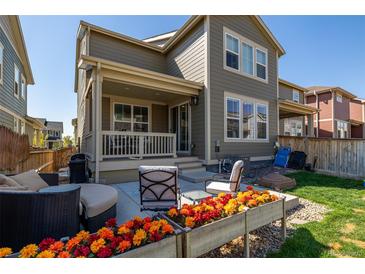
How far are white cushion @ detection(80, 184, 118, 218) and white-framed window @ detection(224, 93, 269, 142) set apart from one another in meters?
5.91

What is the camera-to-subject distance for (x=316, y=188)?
645 centimetres

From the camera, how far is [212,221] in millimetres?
2418

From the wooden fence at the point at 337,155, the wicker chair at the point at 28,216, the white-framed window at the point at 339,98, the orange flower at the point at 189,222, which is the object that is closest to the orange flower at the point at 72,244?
the wicker chair at the point at 28,216

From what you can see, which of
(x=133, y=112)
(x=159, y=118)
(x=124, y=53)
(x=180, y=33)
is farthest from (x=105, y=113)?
(x=180, y=33)

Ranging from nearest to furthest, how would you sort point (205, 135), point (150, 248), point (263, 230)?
point (150, 248), point (263, 230), point (205, 135)

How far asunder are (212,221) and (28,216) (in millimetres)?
2191

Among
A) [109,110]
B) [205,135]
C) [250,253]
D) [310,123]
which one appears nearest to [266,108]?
[205,135]

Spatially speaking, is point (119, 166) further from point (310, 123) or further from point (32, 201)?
point (310, 123)

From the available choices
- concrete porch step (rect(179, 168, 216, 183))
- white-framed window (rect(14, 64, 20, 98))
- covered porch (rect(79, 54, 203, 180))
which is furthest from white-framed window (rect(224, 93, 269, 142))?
white-framed window (rect(14, 64, 20, 98))

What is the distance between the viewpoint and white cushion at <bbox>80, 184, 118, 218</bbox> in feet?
9.85

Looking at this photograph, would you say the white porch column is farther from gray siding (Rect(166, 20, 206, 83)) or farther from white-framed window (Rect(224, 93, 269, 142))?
white-framed window (Rect(224, 93, 269, 142))

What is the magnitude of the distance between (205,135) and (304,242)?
205 inches

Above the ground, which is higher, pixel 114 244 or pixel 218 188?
pixel 114 244

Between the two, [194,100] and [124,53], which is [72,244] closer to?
[194,100]
